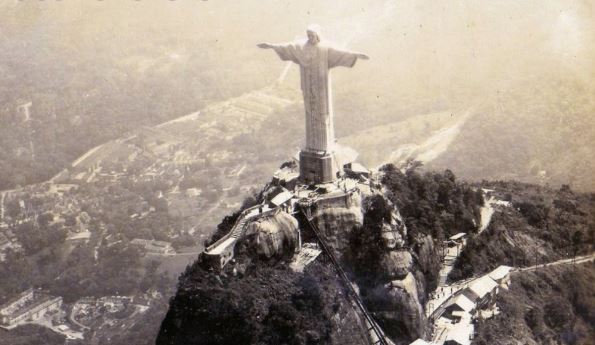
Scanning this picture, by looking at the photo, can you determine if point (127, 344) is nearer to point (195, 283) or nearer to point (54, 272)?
point (54, 272)

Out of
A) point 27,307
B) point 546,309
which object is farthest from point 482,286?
point 27,307

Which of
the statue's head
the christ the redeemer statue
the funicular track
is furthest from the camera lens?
Result: the christ the redeemer statue

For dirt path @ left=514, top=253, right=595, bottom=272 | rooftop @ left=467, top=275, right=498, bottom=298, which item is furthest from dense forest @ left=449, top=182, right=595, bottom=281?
rooftop @ left=467, top=275, right=498, bottom=298

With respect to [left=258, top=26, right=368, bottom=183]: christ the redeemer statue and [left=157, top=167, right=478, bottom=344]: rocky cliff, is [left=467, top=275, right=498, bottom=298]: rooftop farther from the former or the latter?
[left=258, top=26, right=368, bottom=183]: christ the redeemer statue

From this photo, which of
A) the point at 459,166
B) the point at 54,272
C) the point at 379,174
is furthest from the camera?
the point at 459,166

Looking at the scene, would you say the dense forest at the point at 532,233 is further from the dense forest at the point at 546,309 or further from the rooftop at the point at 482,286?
the dense forest at the point at 546,309

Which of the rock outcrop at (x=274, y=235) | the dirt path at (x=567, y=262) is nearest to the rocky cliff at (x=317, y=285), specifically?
the rock outcrop at (x=274, y=235)

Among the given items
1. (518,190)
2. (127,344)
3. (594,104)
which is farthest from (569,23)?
(127,344)
